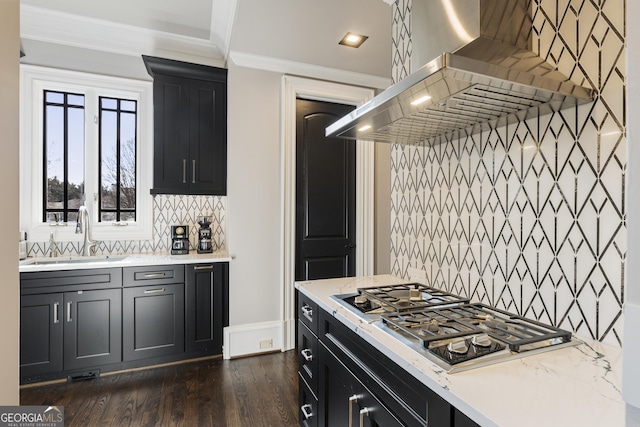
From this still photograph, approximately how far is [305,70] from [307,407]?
281 cm

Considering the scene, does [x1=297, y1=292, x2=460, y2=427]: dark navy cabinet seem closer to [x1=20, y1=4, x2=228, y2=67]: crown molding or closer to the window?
the window

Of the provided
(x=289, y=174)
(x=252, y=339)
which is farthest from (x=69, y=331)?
(x=289, y=174)

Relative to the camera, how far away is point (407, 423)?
3.04ft

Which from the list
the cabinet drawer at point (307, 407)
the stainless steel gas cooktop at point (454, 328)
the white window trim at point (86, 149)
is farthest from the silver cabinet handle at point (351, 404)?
the white window trim at point (86, 149)

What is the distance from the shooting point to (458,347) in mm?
920

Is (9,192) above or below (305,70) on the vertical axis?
below

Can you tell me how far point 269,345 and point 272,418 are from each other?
100 cm

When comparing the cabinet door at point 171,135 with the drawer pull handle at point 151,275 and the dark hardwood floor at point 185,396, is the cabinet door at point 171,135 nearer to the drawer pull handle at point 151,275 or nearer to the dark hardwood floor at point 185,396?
the drawer pull handle at point 151,275

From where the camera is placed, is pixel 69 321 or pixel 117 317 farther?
pixel 117 317

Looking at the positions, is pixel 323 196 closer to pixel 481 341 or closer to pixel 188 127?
pixel 188 127

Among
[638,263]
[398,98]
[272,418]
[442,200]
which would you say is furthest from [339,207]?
[638,263]

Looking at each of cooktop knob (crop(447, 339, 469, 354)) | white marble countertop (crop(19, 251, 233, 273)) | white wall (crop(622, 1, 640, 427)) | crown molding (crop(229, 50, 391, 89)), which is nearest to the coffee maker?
white marble countertop (crop(19, 251, 233, 273))

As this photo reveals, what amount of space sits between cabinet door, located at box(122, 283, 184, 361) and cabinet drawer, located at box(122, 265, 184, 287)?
0.04 metres

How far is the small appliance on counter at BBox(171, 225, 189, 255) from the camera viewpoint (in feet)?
9.94
